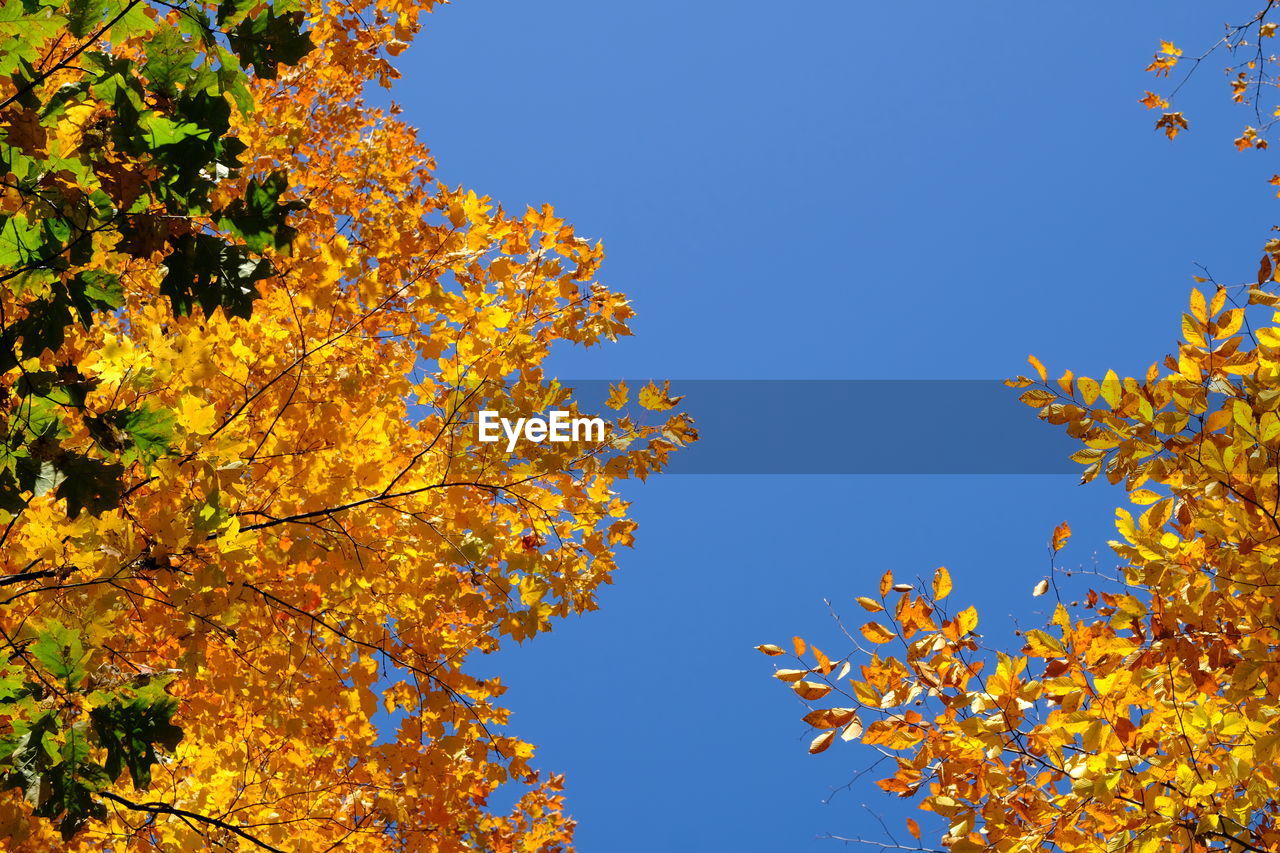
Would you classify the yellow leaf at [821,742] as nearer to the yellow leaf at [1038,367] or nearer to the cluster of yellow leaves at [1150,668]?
the cluster of yellow leaves at [1150,668]

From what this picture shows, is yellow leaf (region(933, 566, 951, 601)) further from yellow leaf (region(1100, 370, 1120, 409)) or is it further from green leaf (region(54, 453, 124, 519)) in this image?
green leaf (region(54, 453, 124, 519))

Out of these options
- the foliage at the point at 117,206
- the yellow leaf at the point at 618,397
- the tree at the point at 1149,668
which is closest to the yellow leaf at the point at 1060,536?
the tree at the point at 1149,668

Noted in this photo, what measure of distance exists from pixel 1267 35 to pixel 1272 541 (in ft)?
13.3

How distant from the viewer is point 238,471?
2.98 meters

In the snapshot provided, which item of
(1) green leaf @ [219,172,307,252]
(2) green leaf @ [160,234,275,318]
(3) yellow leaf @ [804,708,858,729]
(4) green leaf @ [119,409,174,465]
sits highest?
(1) green leaf @ [219,172,307,252]

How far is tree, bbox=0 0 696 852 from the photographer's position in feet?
8.04

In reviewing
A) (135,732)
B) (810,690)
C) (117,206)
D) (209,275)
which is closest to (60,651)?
(135,732)

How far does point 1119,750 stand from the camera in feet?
9.66

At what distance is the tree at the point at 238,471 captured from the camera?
2.45 meters

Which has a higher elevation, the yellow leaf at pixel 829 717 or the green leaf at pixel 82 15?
the green leaf at pixel 82 15

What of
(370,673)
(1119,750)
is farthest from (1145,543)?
(370,673)

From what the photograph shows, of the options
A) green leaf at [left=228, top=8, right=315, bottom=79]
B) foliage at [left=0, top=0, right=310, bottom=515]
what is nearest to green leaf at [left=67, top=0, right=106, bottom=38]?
foliage at [left=0, top=0, right=310, bottom=515]

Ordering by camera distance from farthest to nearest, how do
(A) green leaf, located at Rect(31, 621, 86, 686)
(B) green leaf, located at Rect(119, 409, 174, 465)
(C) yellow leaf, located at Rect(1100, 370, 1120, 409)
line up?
(C) yellow leaf, located at Rect(1100, 370, 1120, 409), (B) green leaf, located at Rect(119, 409, 174, 465), (A) green leaf, located at Rect(31, 621, 86, 686)

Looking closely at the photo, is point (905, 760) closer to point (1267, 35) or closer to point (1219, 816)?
point (1219, 816)
